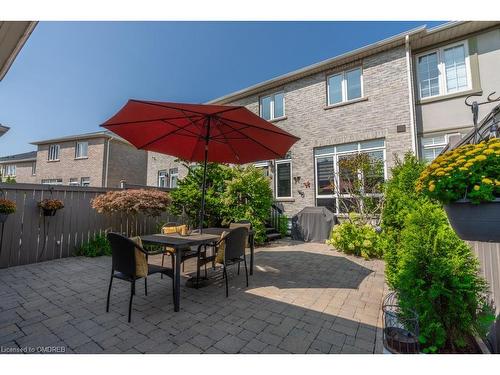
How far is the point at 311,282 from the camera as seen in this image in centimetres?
407

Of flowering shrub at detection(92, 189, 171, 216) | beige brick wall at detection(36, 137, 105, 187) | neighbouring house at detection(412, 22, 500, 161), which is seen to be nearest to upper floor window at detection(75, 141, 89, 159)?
beige brick wall at detection(36, 137, 105, 187)

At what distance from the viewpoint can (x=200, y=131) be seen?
14.5 feet

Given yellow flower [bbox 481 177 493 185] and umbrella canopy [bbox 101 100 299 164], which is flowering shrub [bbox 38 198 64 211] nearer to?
umbrella canopy [bbox 101 100 299 164]

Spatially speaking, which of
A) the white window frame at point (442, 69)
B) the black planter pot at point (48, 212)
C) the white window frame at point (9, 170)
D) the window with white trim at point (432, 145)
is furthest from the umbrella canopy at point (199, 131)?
the white window frame at point (9, 170)

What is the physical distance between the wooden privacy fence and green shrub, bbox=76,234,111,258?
0.14 m

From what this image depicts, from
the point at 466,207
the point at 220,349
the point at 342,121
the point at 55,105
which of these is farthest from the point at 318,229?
the point at 55,105

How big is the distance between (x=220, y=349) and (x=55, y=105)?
35.6 ft

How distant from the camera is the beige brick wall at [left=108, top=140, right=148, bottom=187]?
1761 centimetres

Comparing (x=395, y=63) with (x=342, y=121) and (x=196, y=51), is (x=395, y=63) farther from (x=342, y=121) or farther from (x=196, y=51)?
(x=196, y=51)

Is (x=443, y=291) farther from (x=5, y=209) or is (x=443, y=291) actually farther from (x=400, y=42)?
(x=400, y=42)

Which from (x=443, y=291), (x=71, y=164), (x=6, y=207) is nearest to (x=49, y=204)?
(x=6, y=207)

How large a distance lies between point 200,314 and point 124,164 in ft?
59.9

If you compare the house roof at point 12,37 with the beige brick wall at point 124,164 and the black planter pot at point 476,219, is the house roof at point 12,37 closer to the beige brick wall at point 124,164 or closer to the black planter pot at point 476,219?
the black planter pot at point 476,219

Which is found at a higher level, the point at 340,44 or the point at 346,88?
the point at 340,44
